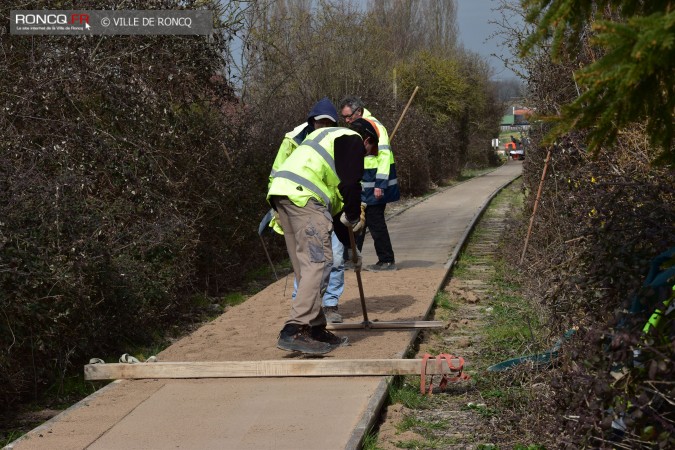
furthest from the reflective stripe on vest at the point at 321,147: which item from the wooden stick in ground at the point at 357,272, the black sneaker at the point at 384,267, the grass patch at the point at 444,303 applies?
the black sneaker at the point at 384,267

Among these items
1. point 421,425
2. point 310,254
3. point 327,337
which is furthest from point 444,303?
point 421,425

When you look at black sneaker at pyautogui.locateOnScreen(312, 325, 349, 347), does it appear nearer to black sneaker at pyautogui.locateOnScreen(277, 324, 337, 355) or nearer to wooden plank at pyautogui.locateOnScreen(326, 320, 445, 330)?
black sneaker at pyautogui.locateOnScreen(277, 324, 337, 355)

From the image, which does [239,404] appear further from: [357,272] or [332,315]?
[332,315]

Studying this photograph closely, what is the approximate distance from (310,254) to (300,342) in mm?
723

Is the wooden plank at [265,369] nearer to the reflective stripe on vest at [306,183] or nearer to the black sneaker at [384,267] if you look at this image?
the reflective stripe on vest at [306,183]

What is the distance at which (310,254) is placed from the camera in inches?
304

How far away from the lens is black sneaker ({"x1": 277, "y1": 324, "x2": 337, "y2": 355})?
780 centimetres

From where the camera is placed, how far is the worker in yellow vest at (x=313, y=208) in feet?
25.4

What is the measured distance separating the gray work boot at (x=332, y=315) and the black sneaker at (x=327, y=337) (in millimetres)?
810

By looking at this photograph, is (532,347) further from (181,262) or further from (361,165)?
(181,262)

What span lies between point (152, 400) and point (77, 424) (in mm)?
659

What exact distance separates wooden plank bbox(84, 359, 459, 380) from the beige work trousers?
21.4 inches

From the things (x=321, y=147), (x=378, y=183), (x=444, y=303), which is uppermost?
(x=321, y=147)

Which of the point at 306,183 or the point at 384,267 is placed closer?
the point at 306,183
